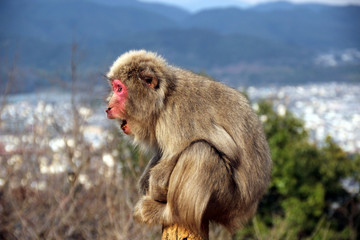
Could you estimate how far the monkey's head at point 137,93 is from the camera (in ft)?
9.01

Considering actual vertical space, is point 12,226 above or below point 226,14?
below

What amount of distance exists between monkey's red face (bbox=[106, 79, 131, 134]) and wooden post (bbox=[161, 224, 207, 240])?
779 mm

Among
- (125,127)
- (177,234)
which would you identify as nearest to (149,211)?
(177,234)

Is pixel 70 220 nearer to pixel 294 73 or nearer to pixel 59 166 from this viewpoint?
pixel 59 166

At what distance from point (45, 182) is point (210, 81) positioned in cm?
480

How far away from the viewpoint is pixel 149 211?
2.69m

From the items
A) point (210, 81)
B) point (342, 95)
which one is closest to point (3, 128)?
point (210, 81)

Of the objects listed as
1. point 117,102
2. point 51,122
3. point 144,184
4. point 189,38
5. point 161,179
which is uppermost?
point 189,38

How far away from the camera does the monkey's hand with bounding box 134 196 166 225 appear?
266 centimetres

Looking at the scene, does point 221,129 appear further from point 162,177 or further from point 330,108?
point 330,108

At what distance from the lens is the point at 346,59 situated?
5947 centimetres

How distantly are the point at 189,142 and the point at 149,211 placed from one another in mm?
517

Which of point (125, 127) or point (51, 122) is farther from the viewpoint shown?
point (51, 122)

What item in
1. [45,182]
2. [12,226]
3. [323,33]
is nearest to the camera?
[12,226]
